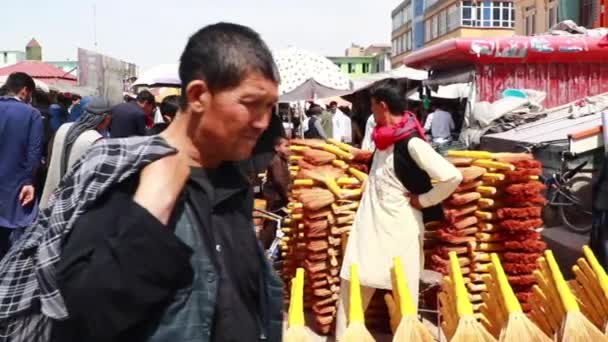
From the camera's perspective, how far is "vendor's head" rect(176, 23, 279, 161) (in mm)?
1576

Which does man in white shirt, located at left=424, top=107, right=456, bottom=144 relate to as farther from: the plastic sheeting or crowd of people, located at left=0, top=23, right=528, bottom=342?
crowd of people, located at left=0, top=23, right=528, bottom=342

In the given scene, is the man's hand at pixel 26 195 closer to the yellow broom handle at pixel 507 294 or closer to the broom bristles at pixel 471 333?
the yellow broom handle at pixel 507 294

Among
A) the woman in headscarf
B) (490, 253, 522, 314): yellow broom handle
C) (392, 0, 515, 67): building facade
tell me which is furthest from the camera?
(392, 0, 515, 67): building facade

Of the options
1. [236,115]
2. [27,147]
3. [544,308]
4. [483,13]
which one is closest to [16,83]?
[27,147]

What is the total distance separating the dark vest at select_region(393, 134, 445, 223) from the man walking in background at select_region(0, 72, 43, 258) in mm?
2730

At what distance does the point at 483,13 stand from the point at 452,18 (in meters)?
2.39

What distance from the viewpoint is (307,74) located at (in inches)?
444

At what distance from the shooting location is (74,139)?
201 inches

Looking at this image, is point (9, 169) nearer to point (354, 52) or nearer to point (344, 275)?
point (344, 275)

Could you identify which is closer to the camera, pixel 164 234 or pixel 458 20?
pixel 164 234

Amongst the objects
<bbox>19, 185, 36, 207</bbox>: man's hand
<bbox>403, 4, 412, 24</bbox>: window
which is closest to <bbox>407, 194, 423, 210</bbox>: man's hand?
<bbox>19, 185, 36, 207</bbox>: man's hand

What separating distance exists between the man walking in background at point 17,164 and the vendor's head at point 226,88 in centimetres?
414

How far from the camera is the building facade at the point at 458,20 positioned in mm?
54969

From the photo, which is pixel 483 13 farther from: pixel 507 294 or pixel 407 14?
pixel 507 294
